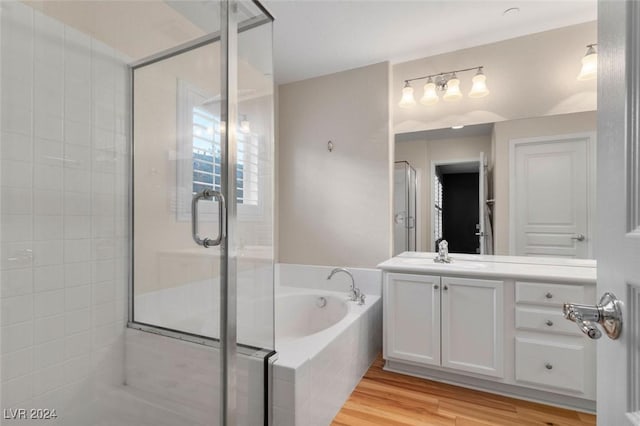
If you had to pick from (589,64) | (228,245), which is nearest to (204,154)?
(228,245)

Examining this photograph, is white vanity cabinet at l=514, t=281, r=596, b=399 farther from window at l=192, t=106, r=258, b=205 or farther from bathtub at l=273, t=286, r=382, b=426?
window at l=192, t=106, r=258, b=205

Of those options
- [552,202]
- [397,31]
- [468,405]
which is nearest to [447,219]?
[552,202]

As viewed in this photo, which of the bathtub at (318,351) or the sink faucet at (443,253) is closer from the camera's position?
the bathtub at (318,351)

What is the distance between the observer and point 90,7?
55.1 inches

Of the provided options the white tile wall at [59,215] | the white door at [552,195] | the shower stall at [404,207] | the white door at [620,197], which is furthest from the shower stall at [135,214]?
the white door at [552,195]

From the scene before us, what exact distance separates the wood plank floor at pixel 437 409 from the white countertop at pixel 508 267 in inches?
29.1

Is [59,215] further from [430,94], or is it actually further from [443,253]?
[430,94]

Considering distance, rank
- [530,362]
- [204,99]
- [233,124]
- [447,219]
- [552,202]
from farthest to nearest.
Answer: [447,219]
[552,202]
[530,362]
[204,99]
[233,124]

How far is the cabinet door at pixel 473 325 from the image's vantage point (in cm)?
187

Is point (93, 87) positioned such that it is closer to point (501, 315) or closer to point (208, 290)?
point (208, 290)

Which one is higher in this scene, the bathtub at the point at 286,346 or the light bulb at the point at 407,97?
the light bulb at the point at 407,97

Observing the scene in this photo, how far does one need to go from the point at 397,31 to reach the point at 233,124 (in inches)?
60.1

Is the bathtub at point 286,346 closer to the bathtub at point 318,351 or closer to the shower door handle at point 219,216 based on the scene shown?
the bathtub at point 318,351

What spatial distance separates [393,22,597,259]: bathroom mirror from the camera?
6.74ft
